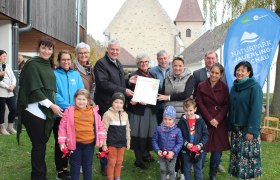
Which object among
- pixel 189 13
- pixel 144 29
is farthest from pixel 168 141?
pixel 189 13

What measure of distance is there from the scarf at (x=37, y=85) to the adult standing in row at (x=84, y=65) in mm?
734

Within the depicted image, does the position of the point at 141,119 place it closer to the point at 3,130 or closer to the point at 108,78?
the point at 108,78

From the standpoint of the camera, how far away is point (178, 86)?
17.2 ft

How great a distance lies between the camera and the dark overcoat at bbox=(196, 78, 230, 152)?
4.97m

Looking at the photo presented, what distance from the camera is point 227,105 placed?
16.4ft

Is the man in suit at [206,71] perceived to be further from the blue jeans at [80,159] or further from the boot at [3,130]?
the boot at [3,130]

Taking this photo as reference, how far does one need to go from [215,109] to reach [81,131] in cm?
193

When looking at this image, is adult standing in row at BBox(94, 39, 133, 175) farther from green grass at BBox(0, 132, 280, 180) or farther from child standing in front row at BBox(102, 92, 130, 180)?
green grass at BBox(0, 132, 280, 180)

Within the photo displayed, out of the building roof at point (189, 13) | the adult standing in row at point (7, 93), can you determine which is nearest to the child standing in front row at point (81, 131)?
the adult standing in row at point (7, 93)

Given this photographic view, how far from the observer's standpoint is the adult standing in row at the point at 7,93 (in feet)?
25.6

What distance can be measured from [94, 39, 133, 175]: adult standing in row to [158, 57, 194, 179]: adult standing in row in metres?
0.59

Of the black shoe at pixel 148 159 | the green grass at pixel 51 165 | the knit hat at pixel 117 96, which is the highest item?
the knit hat at pixel 117 96

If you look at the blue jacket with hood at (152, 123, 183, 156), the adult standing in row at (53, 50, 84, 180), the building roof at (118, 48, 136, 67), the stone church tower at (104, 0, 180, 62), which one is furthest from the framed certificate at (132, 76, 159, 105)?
the stone church tower at (104, 0, 180, 62)

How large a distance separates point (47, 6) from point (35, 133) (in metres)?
8.81
